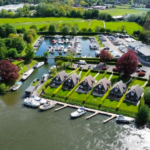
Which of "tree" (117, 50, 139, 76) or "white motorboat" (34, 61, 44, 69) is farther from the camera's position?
"white motorboat" (34, 61, 44, 69)

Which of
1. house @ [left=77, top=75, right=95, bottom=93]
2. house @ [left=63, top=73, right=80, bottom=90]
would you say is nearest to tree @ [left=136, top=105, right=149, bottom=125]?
house @ [left=77, top=75, right=95, bottom=93]

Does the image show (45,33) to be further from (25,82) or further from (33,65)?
(25,82)

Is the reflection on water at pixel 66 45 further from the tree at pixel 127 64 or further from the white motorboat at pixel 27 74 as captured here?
the tree at pixel 127 64

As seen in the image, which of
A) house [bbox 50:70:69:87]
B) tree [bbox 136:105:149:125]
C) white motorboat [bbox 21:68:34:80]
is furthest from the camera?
white motorboat [bbox 21:68:34:80]

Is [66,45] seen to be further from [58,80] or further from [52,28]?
[58,80]

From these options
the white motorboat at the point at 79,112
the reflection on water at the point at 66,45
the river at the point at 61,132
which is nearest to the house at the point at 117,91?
the river at the point at 61,132

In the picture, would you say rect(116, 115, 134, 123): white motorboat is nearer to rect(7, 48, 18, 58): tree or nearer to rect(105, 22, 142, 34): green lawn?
rect(7, 48, 18, 58): tree

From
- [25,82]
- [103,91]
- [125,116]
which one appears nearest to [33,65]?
[25,82]
